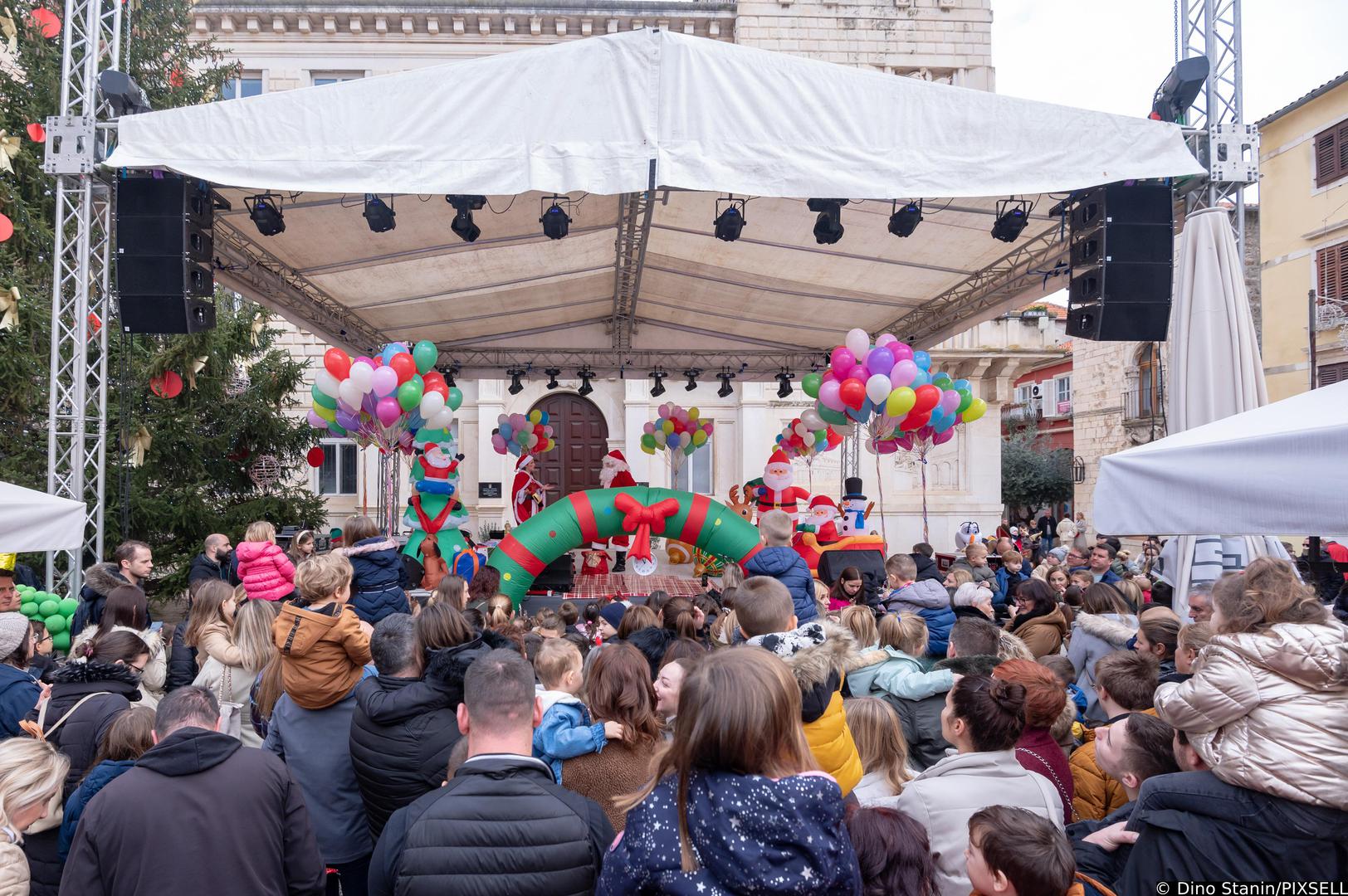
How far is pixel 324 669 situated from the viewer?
3.24 metres

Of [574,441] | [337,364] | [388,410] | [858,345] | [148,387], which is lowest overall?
[574,441]

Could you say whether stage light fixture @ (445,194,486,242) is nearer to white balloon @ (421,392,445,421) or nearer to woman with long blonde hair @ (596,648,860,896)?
white balloon @ (421,392,445,421)

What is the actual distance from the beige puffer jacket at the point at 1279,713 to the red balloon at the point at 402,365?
7822 mm

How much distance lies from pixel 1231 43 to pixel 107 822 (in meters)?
8.81

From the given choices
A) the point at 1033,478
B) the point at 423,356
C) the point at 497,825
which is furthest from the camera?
the point at 1033,478

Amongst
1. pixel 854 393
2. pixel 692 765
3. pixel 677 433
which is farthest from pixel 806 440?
pixel 692 765

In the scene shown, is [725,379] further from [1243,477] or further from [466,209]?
[1243,477]

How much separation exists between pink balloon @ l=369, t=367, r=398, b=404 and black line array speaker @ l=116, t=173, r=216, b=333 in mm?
2007

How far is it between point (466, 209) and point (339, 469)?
14292 mm

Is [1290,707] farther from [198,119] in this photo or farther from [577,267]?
[577,267]

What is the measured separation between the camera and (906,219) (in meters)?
7.02

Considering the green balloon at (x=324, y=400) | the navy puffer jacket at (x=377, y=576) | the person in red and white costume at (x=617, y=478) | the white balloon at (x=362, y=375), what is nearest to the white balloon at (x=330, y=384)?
the green balloon at (x=324, y=400)

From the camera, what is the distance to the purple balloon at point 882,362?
30.6ft

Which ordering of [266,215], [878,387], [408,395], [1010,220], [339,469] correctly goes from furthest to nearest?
1. [339,469]
2. [878,387]
3. [408,395]
4. [1010,220]
5. [266,215]
